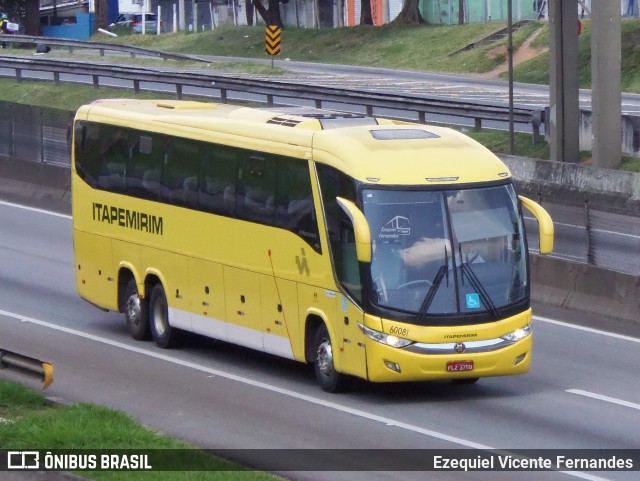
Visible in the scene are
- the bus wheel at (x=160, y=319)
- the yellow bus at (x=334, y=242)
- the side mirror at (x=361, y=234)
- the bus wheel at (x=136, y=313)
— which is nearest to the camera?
the side mirror at (x=361, y=234)

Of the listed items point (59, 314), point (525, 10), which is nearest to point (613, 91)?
point (59, 314)

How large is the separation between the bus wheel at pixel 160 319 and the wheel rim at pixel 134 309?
0.77ft

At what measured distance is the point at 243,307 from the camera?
52.6 feet

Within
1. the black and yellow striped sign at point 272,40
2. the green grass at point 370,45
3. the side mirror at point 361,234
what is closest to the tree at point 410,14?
the green grass at point 370,45

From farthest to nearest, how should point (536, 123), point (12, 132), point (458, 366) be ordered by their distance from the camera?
point (12, 132)
point (536, 123)
point (458, 366)

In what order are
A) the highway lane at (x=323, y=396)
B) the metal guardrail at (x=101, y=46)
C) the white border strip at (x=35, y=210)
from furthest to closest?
1. the metal guardrail at (x=101, y=46)
2. the white border strip at (x=35, y=210)
3. the highway lane at (x=323, y=396)

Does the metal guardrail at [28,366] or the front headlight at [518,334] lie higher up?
the metal guardrail at [28,366]

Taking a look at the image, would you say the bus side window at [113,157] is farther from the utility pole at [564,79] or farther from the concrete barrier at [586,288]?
the utility pole at [564,79]

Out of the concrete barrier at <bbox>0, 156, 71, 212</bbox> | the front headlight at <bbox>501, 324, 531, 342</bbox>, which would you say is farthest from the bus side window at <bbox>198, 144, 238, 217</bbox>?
the concrete barrier at <bbox>0, 156, 71, 212</bbox>

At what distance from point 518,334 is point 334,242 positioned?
220 centimetres

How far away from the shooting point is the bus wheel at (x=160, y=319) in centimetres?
1753

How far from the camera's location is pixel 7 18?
320ft

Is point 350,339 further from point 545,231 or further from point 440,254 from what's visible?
point 545,231

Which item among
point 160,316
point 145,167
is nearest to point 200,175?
point 145,167
